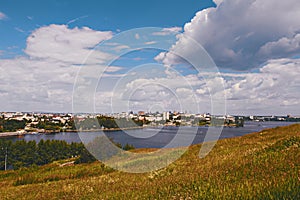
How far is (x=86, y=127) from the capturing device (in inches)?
1654

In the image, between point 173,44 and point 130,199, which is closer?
point 130,199

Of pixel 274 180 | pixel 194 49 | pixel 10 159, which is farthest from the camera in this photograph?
pixel 10 159

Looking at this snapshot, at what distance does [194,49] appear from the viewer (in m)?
17.9

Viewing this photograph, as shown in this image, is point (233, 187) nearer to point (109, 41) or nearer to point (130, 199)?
point (130, 199)

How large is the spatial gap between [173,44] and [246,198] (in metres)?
15.5

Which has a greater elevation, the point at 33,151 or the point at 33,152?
the point at 33,151

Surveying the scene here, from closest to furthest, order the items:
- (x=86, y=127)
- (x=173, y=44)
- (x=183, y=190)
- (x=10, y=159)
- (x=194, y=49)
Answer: (x=183, y=190) → (x=194, y=49) → (x=173, y=44) → (x=86, y=127) → (x=10, y=159)

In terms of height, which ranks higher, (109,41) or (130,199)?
(109,41)

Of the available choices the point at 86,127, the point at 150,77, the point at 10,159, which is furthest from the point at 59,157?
the point at 150,77

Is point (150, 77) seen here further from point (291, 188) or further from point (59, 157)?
point (59, 157)

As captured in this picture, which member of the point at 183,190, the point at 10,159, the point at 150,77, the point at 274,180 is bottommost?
the point at 10,159

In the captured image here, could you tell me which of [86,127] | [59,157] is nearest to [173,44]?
[86,127]

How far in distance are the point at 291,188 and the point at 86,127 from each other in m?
39.2

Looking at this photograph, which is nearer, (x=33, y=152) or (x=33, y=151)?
(x=33, y=152)
